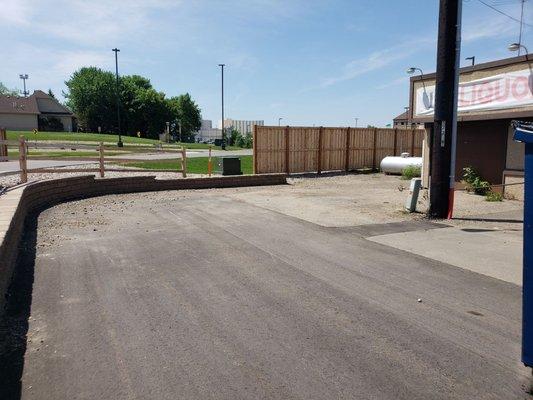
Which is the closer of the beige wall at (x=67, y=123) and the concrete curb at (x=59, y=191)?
the concrete curb at (x=59, y=191)

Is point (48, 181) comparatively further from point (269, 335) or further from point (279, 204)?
point (269, 335)

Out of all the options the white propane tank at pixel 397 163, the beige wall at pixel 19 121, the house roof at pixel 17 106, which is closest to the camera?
the white propane tank at pixel 397 163

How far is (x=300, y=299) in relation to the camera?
5059 millimetres

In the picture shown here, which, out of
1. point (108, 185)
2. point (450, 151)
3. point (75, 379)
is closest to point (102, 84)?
point (108, 185)

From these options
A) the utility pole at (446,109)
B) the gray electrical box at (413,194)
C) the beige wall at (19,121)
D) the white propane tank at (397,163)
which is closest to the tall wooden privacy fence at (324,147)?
the white propane tank at (397,163)

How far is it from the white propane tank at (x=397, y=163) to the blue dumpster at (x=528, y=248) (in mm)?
17816

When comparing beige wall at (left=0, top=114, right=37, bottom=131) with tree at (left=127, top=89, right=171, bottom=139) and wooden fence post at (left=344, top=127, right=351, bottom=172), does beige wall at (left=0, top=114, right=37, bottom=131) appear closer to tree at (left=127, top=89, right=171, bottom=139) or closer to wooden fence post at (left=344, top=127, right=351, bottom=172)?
tree at (left=127, top=89, right=171, bottom=139)

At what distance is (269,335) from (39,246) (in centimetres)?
485

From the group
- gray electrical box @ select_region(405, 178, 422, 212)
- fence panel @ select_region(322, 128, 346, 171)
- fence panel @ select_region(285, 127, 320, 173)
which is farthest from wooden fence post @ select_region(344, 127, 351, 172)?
gray electrical box @ select_region(405, 178, 422, 212)

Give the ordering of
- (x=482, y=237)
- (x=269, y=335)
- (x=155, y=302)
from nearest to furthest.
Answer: (x=269, y=335) < (x=155, y=302) < (x=482, y=237)

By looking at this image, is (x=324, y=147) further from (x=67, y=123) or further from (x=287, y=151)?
(x=67, y=123)

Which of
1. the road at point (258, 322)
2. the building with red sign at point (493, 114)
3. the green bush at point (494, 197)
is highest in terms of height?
the building with red sign at point (493, 114)

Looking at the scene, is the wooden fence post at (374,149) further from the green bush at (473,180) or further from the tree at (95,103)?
the tree at (95,103)

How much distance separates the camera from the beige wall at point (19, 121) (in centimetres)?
6723
